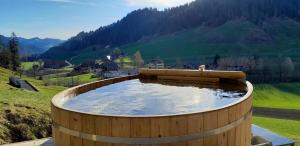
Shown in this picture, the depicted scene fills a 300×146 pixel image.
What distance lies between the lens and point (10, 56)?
73.3 meters

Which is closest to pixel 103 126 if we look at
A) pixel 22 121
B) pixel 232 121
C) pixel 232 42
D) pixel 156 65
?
pixel 232 121

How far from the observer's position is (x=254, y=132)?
14688 millimetres

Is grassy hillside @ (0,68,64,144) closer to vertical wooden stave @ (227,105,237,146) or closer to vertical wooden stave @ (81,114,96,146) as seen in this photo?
vertical wooden stave @ (81,114,96,146)

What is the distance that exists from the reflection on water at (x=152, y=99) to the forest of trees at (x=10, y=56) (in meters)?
68.5

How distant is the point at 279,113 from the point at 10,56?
57.1 meters

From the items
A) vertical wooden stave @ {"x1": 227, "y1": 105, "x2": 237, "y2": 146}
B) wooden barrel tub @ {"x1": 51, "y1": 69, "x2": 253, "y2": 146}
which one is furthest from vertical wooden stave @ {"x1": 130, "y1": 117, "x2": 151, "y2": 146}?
vertical wooden stave @ {"x1": 227, "y1": 105, "x2": 237, "y2": 146}

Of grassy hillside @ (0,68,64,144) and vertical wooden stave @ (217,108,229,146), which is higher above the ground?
vertical wooden stave @ (217,108,229,146)

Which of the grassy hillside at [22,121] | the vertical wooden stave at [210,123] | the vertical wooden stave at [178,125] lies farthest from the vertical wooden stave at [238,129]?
the grassy hillside at [22,121]

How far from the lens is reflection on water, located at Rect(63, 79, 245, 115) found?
673 cm

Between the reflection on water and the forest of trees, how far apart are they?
68.5 metres

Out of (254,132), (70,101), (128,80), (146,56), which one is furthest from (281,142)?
(146,56)

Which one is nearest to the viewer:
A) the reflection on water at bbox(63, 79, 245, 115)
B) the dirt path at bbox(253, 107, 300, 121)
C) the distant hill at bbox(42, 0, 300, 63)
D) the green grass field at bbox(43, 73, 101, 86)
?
the reflection on water at bbox(63, 79, 245, 115)

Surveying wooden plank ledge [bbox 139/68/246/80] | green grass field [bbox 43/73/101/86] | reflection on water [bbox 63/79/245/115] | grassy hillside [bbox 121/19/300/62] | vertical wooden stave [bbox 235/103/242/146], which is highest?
grassy hillside [bbox 121/19/300/62]

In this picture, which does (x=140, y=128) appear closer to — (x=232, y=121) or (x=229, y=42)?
(x=232, y=121)
